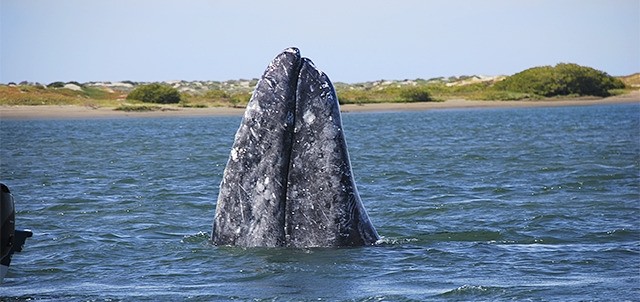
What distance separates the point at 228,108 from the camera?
5478 centimetres

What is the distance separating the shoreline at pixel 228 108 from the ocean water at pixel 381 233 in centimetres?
2705

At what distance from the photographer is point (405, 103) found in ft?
204

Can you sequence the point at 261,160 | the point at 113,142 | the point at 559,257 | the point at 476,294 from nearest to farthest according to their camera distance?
the point at 476,294, the point at 261,160, the point at 559,257, the point at 113,142

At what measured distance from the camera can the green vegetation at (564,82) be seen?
69.4m

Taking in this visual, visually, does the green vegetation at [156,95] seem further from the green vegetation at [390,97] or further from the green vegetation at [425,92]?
the green vegetation at [390,97]

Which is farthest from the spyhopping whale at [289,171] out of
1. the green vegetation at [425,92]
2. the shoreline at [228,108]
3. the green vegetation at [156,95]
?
the green vegetation at [156,95]

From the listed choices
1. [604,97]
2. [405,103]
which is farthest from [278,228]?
[604,97]

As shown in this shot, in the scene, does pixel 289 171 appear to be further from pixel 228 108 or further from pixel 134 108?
pixel 228 108

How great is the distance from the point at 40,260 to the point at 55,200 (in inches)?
184

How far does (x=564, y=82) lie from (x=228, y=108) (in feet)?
79.5

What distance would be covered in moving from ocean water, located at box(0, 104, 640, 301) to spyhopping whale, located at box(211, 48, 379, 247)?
6.7 inches

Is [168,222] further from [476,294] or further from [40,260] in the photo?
[476,294]

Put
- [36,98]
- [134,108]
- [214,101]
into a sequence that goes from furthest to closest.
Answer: [214,101] → [134,108] → [36,98]

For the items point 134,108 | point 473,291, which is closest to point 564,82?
point 134,108
